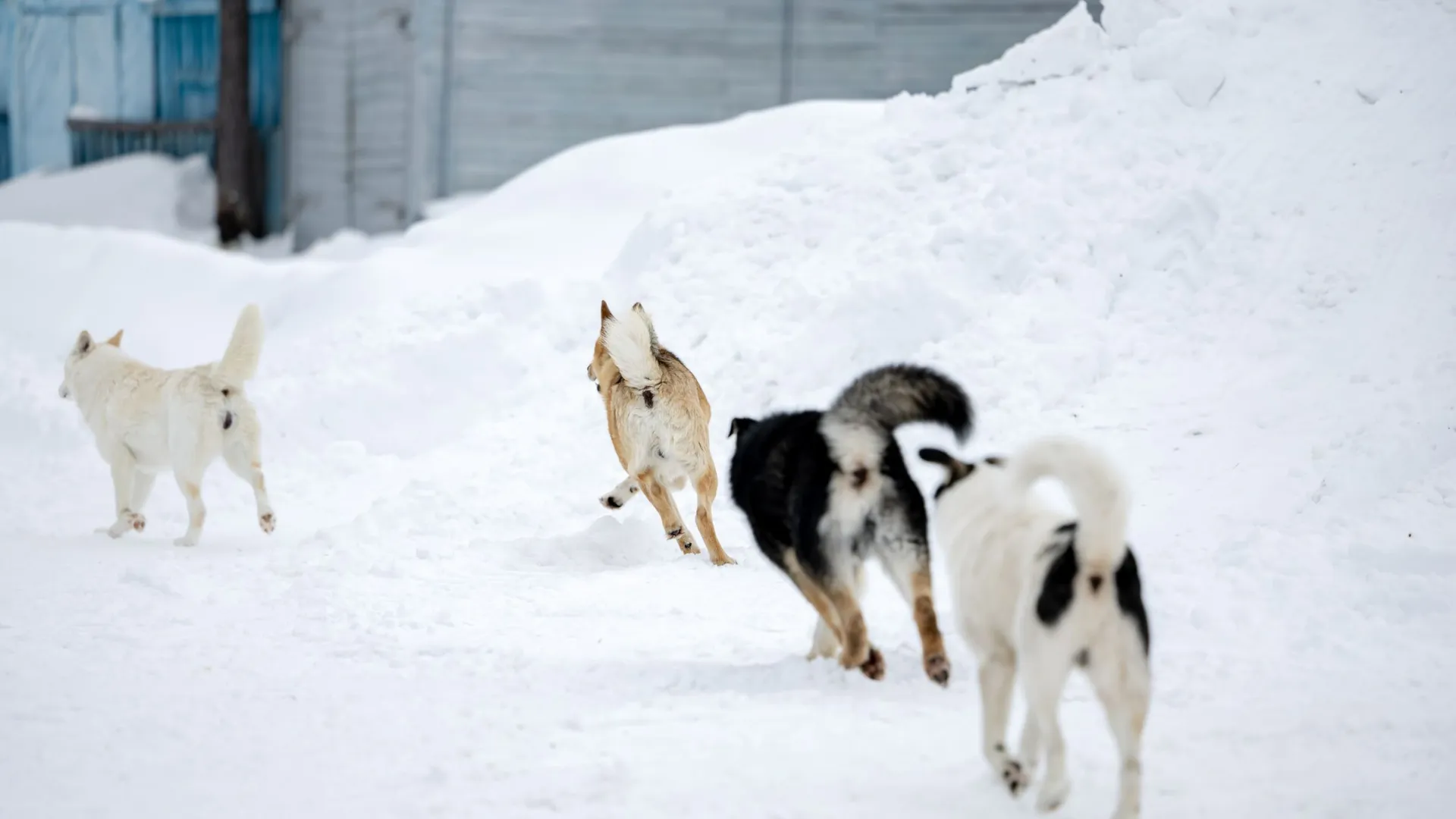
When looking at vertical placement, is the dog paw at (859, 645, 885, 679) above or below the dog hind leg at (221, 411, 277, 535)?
above

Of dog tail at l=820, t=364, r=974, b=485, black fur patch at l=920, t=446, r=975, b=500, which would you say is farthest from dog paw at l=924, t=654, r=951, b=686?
dog tail at l=820, t=364, r=974, b=485

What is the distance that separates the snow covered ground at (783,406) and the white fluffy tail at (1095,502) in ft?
2.53

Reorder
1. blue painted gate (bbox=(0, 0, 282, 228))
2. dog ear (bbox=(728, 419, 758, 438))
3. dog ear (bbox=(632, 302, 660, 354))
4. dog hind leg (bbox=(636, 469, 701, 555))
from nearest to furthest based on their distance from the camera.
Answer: dog ear (bbox=(728, 419, 758, 438)) < dog ear (bbox=(632, 302, 660, 354)) < dog hind leg (bbox=(636, 469, 701, 555)) < blue painted gate (bbox=(0, 0, 282, 228))

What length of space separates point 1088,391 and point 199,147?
17233 millimetres

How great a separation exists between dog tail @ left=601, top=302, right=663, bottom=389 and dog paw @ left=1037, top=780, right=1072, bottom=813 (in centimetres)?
408

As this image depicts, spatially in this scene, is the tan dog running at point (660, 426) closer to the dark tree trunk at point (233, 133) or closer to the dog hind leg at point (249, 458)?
the dog hind leg at point (249, 458)

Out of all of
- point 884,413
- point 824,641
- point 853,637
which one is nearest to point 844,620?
point 853,637

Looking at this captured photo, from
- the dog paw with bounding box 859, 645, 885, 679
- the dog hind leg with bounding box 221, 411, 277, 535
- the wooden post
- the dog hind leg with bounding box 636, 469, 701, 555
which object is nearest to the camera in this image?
the dog paw with bounding box 859, 645, 885, 679

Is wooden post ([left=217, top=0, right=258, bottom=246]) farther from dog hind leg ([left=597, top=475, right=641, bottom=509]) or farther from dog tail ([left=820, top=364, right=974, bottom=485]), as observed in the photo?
dog tail ([left=820, top=364, right=974, bottom=485])

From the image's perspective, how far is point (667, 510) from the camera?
7.53 m

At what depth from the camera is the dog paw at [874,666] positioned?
4879mm

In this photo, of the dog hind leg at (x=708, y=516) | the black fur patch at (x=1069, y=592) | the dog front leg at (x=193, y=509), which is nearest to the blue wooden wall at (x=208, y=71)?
the dog front leg at (x=193, y=509)

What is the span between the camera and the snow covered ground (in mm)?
4164

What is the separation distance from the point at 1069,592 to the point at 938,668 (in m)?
1.13
